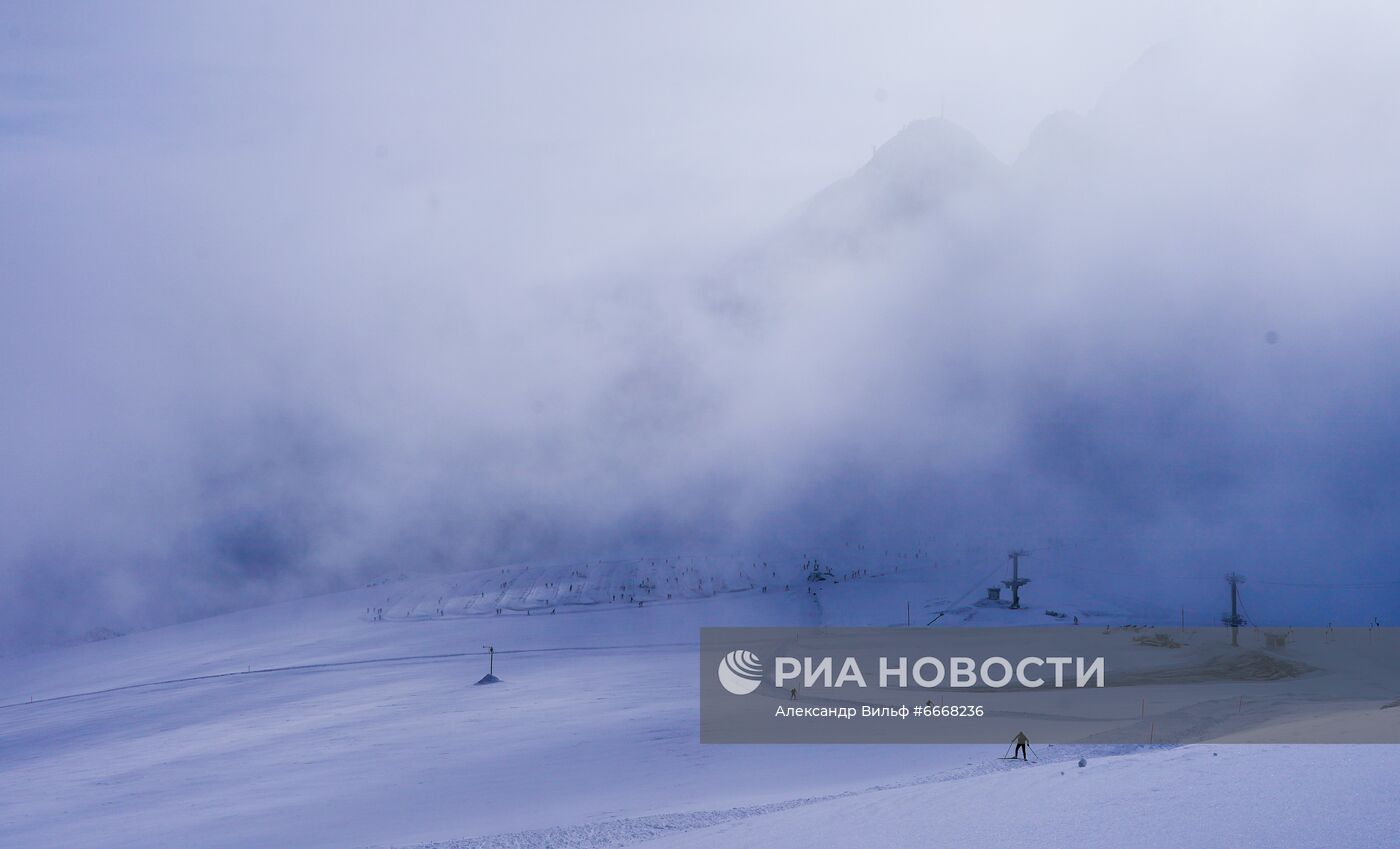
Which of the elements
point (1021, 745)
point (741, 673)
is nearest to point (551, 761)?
point (741, 673)

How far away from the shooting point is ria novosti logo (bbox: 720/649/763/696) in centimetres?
4203

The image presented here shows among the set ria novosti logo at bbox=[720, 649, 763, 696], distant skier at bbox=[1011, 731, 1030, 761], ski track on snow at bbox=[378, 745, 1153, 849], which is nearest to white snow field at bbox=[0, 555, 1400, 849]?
ski track on snow at bbox=[378, 745, 1153, 849]

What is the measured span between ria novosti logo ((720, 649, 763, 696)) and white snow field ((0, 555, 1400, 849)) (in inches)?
76.9

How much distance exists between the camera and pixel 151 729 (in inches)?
1892

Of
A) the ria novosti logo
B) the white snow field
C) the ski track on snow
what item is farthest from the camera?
the ria novosti logo

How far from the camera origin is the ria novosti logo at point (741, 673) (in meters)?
42.0

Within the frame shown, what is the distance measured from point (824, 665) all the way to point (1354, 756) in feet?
94.6

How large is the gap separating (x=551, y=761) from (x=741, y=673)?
47.2 ft

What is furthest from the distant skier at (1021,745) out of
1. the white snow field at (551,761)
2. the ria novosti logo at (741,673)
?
the ria novosti logo at (741,673)

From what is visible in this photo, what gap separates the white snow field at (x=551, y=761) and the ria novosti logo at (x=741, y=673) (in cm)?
195

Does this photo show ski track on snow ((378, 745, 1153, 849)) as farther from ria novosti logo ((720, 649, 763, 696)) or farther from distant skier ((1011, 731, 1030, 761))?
ria novosti logo ((720, 649, 763, 696))

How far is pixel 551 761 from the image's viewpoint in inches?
1250

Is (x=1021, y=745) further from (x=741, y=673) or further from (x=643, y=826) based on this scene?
(x=741, y=673)

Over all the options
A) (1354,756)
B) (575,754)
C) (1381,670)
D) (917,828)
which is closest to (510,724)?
(575,754)
